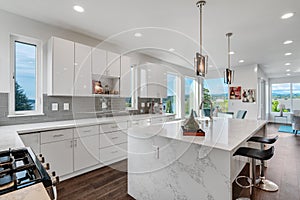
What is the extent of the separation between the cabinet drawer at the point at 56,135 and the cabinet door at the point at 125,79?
142 cm

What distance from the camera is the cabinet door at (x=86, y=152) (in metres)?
2.46

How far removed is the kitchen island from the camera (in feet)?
4.10

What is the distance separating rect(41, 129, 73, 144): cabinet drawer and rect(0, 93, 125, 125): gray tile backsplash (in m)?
0.57

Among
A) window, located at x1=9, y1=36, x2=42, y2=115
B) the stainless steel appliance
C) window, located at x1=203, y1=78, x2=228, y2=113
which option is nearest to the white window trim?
window, located at x1=9, y1=36, x2=42, y2=115

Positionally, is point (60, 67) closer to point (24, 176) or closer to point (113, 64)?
point (113, 64)

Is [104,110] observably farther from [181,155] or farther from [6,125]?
[181,155]

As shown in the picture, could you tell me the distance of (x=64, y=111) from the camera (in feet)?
9.33

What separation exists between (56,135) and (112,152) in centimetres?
109

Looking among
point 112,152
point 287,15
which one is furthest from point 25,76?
point 287,15

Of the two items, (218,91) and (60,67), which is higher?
(60,67)

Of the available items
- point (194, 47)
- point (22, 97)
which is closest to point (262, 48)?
point (194, 47)

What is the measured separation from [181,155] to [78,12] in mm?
2403

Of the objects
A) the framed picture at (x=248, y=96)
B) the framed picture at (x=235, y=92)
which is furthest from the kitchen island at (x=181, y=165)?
the framed picture at (x=235, y=92)

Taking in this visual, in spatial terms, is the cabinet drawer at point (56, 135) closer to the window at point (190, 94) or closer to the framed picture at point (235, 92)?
the window at point (190, 94)
